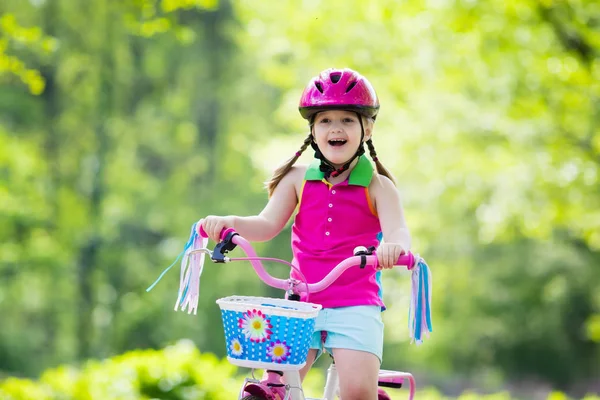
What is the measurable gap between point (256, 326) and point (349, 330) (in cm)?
57

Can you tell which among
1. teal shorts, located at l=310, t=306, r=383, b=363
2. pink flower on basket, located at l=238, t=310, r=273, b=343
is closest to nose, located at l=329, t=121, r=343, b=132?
teal shorts, located at l=310, t=306, r=383, b=363

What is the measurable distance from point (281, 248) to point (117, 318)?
14.5 ft

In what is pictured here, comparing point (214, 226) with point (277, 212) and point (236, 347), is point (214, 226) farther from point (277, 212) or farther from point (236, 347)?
point (236, 347)

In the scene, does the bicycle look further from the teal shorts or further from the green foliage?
the green foliage

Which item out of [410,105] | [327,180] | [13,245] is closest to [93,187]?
[13,245]

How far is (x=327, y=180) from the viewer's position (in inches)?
144

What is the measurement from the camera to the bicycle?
292 centimetres

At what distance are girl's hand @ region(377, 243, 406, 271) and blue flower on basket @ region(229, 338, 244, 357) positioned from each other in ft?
1.90

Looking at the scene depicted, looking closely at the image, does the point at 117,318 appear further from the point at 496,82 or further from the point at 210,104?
the point at 496,82

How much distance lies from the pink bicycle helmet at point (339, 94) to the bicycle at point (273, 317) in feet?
2.07

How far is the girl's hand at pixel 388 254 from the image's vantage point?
122 inches

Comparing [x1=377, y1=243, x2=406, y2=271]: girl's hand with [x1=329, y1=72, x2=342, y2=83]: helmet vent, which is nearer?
[x1=377, y1=243, x2=406, y2=271]: girl's hand

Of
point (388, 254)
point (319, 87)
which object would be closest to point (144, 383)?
point (319, 87)

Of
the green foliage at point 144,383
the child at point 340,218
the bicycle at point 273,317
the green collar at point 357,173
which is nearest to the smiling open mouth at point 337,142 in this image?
the child at point 340,218
